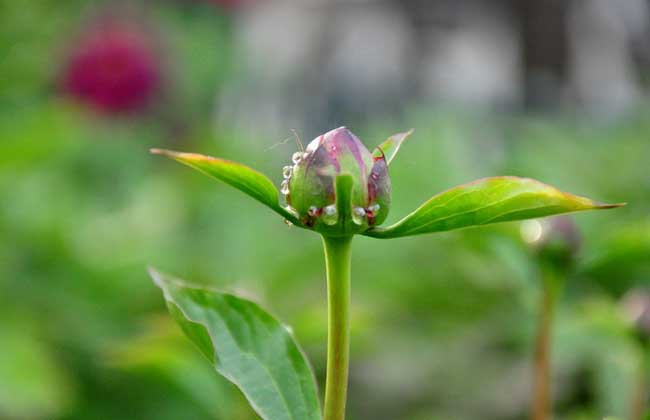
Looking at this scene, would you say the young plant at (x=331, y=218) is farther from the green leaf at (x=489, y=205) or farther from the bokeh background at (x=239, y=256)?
the bokeh background at (x=239, y=256)

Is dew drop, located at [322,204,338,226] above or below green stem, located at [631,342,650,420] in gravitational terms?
above

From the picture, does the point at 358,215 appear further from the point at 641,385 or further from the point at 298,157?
the point at 641,385

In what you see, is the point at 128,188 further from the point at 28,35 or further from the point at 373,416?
the point at 373,416

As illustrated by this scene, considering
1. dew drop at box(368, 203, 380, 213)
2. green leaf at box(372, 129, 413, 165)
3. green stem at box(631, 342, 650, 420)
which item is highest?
green leaf at box(372, 129, 413, 165)

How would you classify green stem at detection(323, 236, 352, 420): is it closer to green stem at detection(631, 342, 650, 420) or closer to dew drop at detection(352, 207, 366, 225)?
dew drop at detection(352, 207, 366, 225)

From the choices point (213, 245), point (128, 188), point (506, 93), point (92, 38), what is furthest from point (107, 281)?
point (506, 93)

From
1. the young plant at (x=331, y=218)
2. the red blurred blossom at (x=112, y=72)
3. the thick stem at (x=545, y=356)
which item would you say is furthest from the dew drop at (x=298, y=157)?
the red blurred blossom at (x=112, y=72)

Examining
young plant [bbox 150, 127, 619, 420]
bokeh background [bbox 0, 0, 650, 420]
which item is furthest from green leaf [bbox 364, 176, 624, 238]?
bokeh background [bbox 0, 0, 650, 420]

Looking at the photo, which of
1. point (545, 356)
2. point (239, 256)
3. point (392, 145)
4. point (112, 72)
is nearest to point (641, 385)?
point (545, 356)
